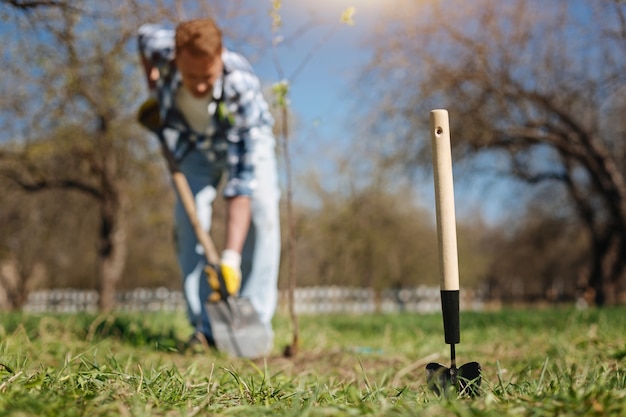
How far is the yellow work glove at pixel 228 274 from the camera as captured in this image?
3.43 m

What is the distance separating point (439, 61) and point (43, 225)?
10708mm

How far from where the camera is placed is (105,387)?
4.96ft

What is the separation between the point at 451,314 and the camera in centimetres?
176

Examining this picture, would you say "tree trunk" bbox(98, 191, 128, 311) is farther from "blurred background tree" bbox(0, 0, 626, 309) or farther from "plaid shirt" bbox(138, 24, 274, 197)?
"plaid shirt" bbox(138, 24, 274, 197)

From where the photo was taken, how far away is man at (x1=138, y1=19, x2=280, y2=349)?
357cm

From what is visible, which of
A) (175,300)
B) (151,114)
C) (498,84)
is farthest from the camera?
(175,300)

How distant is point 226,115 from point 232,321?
1255 millimetres

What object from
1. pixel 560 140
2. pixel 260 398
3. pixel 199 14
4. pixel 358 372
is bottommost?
pixel 358 372

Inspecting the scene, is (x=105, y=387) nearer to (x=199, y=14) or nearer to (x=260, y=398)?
(x=260, y=398)

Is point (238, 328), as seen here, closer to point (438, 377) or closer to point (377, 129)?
point (438, 377)

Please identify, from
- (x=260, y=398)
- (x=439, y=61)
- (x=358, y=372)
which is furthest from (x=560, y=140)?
(x=260, y=398)

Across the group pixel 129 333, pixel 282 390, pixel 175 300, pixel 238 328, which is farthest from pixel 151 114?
pixel 175 300

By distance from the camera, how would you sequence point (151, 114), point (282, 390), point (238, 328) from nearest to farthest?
point (282, 390) → point (238, 328) → point (151, 114)

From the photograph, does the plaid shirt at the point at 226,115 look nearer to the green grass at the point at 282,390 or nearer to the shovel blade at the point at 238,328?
the shovel blade at the point at 238,328
